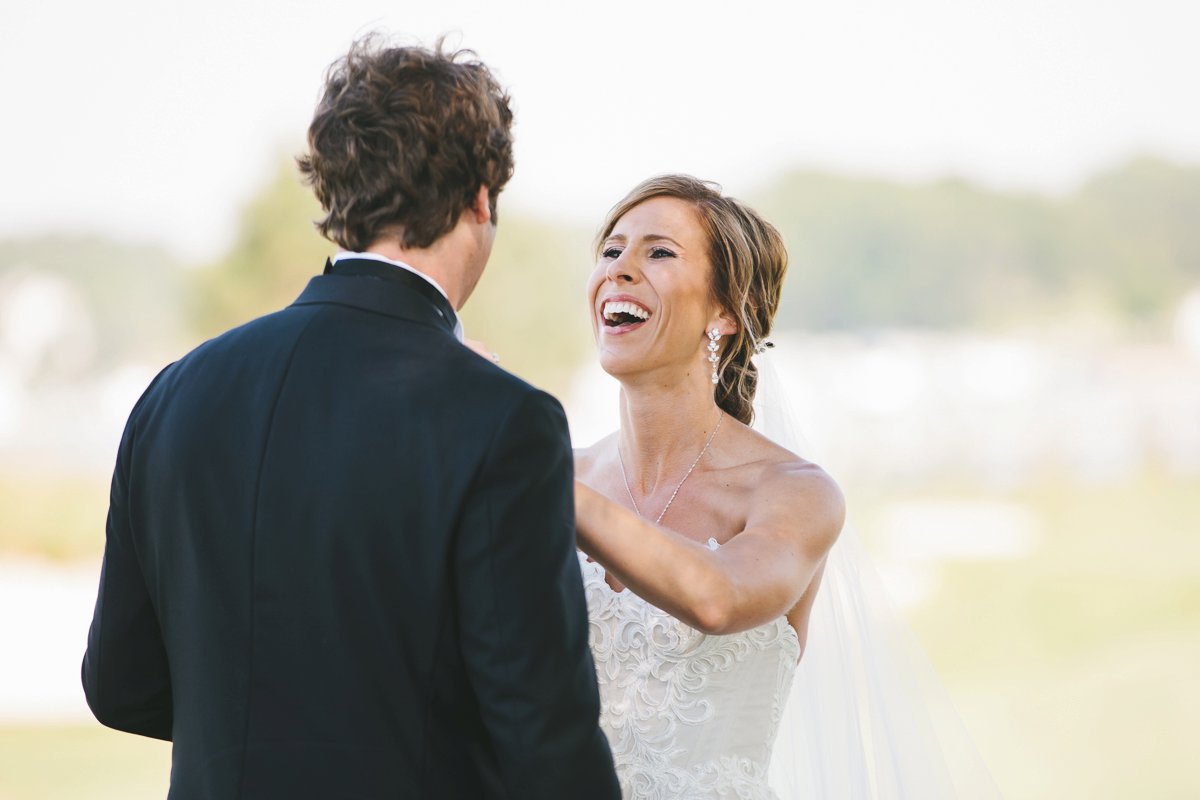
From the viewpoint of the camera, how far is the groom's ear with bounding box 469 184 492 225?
1800mm

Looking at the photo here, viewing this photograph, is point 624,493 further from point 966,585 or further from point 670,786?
point 966,585

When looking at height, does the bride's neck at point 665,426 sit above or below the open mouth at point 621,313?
below

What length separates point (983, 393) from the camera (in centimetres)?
1934

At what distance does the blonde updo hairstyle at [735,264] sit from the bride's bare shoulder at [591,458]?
1.05ft

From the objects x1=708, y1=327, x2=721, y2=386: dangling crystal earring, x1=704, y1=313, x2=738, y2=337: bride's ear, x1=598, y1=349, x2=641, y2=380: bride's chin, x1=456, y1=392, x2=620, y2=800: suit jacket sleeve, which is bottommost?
x1=456, y1=392, x2=620, y2=800: suit jacket sleeve

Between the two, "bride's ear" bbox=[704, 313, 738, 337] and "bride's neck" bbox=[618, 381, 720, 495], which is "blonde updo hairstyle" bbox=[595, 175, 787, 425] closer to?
"bride's ear" bbox=[704, 313, 738, 337]

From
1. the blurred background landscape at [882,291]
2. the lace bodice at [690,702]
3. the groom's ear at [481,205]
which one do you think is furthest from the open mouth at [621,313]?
the blurred background landscape at [882,291]

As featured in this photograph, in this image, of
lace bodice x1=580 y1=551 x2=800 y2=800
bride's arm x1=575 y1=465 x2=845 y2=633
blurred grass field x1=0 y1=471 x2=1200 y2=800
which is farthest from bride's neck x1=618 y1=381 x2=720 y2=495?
blurred grass field x1=0 y1=471 x2=1200 y2=800

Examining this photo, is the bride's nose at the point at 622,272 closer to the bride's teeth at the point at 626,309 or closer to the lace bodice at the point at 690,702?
the bride's teeth at the point at 626,309

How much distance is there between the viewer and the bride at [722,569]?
2689 millimetres

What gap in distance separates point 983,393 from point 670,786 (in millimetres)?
17639

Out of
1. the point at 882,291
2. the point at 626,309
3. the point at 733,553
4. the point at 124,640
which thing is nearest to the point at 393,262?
the point at 124,640

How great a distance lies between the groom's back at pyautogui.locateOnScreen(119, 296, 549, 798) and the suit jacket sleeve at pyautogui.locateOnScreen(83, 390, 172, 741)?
0.18 m

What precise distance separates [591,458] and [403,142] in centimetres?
169
